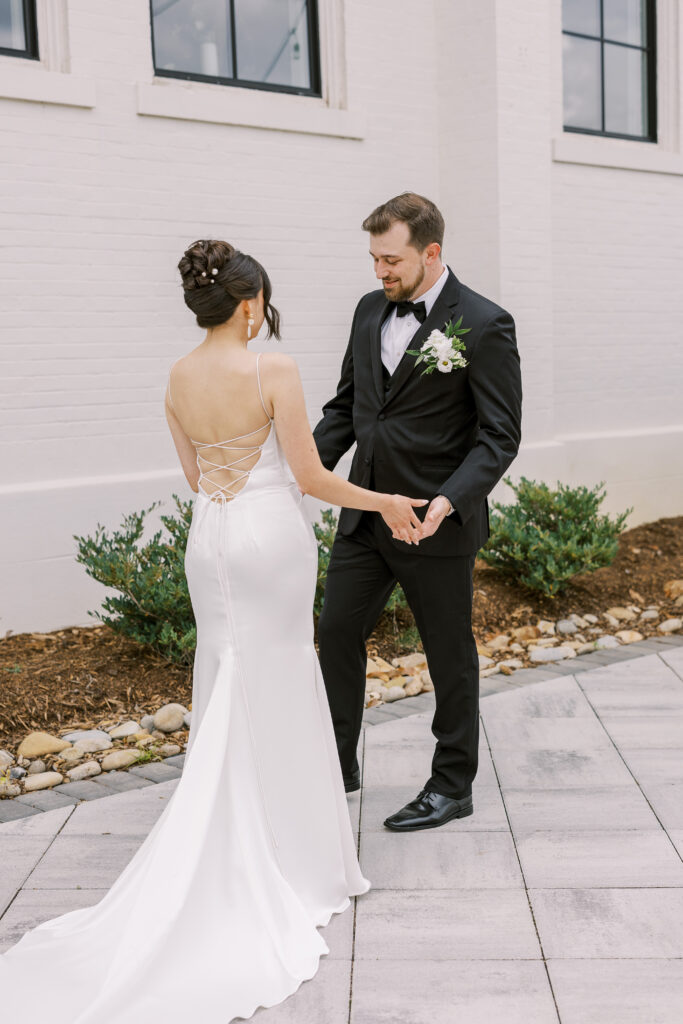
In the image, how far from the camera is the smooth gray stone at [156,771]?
15.2 ft

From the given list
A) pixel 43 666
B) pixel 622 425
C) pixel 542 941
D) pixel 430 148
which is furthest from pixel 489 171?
pixel 542 941

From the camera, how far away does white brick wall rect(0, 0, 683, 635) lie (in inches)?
254

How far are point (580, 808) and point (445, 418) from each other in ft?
5.36

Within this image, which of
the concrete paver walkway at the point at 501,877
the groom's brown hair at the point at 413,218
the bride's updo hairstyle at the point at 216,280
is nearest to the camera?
the concrete paver walkway at the point at 501,877

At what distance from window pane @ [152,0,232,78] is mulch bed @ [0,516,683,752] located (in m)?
3.74

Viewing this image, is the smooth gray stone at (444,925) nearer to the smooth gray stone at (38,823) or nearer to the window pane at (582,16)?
the smooth gray stone at (38,823)

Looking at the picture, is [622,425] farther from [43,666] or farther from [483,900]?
[483,900]

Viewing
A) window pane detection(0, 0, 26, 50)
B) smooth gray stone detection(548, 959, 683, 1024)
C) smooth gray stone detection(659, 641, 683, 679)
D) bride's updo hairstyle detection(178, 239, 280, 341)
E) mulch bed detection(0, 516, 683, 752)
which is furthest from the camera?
window pane detection(0, 0, 26, 50)

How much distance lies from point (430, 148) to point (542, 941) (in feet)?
21.0

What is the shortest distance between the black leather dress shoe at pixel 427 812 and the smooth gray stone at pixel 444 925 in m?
0.47

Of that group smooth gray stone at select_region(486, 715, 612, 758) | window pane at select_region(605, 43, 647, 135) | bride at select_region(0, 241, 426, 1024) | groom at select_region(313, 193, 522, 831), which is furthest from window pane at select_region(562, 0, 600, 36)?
bride at select_region(0, 241, 426, 1024)

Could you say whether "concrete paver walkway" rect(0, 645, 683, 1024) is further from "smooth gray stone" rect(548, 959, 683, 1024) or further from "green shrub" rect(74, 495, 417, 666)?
"green shrub" rect(74, 495, 417, 666)

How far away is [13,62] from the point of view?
6.29 metres

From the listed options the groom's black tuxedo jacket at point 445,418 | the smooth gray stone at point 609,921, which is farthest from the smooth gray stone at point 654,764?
the groom's black tuxedo jacket at point 445,418
